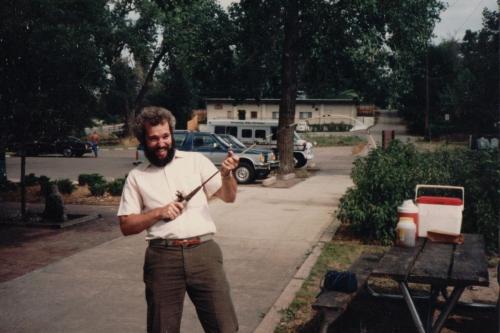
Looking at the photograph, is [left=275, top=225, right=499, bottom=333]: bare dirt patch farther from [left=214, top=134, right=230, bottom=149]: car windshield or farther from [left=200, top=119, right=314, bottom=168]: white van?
[left=200, top=119, right=314, bottom=168]: white van

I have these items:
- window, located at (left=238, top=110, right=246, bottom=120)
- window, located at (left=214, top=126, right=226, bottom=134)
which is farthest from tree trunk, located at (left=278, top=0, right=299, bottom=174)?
window, located at (left=238, top=110, right=246, bottom=120)

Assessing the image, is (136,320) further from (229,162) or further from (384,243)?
(384,243)

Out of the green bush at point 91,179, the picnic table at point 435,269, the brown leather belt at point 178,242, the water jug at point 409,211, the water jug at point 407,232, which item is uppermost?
the water jug at point 409,211

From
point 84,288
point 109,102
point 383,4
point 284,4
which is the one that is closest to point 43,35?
point 84,288

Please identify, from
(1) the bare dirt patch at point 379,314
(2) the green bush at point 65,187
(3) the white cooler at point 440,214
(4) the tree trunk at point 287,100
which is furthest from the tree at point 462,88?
(3) the white cooler at point 440,214

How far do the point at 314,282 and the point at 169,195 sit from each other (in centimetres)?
357

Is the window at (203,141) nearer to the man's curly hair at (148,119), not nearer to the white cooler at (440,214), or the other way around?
the white cooler at (440,214)

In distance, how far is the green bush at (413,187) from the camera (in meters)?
7.75

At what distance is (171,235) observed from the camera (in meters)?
3.35

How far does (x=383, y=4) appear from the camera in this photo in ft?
60.8

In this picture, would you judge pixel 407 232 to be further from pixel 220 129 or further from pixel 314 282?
pixel 220 129

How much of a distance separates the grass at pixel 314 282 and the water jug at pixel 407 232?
4.09 ft

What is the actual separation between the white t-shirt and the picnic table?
1433 mm

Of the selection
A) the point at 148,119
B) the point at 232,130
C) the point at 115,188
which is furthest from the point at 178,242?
the point at 232,130
